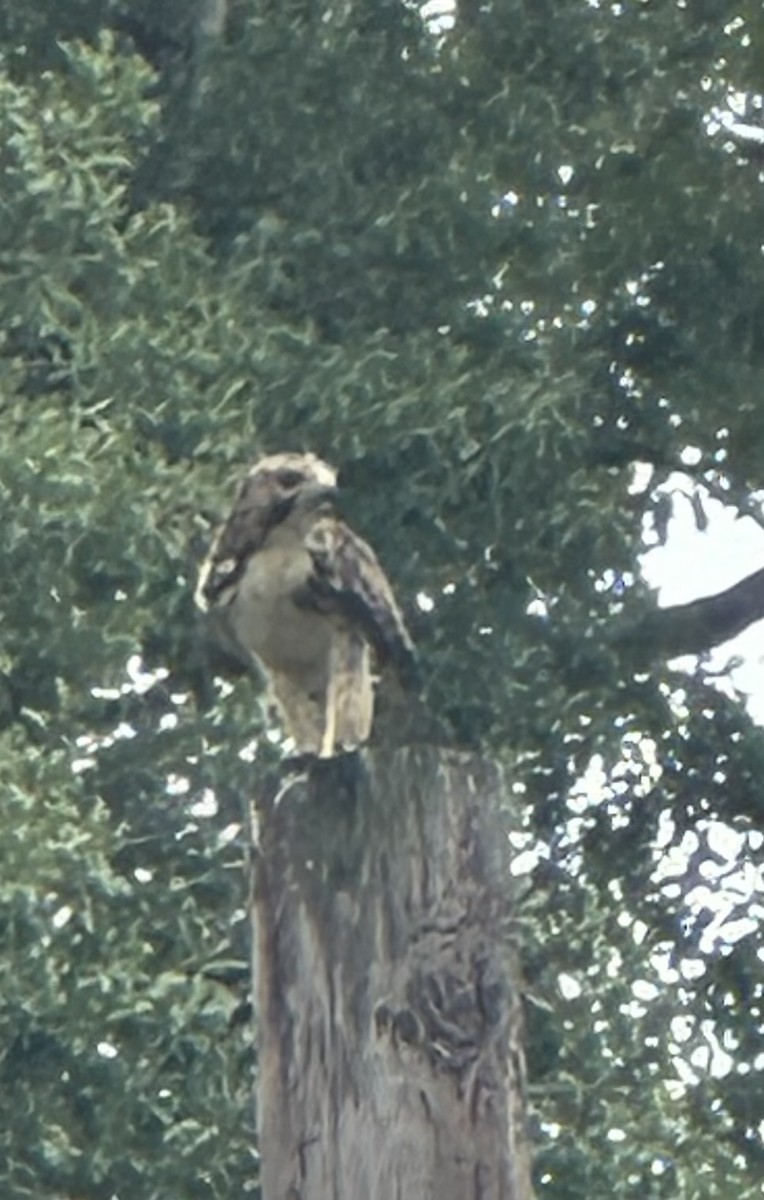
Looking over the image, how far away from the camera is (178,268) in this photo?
11.0m

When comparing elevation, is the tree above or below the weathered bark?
above

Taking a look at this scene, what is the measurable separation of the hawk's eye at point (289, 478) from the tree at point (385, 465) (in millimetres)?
3076

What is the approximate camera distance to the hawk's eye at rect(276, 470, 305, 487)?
584 cm

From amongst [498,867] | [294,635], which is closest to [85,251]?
[294,635]

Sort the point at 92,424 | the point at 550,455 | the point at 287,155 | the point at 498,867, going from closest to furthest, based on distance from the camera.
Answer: the point at 498,867 < the point at 92,424 < the point at 550,455 < the point at 287,155

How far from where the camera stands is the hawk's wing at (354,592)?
A: 211 inches

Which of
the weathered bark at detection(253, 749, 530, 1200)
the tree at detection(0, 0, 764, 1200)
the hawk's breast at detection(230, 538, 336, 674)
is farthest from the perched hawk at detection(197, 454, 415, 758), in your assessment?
the tree at detection(0, 0, 764, 1200)

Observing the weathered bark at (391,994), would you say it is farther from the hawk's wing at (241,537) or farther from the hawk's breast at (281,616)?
the hawk's wing at (241,537)

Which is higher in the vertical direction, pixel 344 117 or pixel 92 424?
pixel 344 117

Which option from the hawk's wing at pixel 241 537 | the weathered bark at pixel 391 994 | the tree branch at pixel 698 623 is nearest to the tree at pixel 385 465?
the tree branch at pixel 698 623

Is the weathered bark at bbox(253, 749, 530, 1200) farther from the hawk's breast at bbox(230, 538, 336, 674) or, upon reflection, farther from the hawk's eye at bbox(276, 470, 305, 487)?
the hawk's eye at bbox(276, 470, 305, 487)

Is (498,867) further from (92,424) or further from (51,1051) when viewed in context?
(92,424)

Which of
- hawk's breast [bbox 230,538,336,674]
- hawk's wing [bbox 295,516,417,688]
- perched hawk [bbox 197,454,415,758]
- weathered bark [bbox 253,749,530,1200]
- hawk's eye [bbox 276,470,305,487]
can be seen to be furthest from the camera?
hawk's eye [bbox 276,470,305,487]

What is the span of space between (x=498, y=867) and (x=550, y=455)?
737cm
